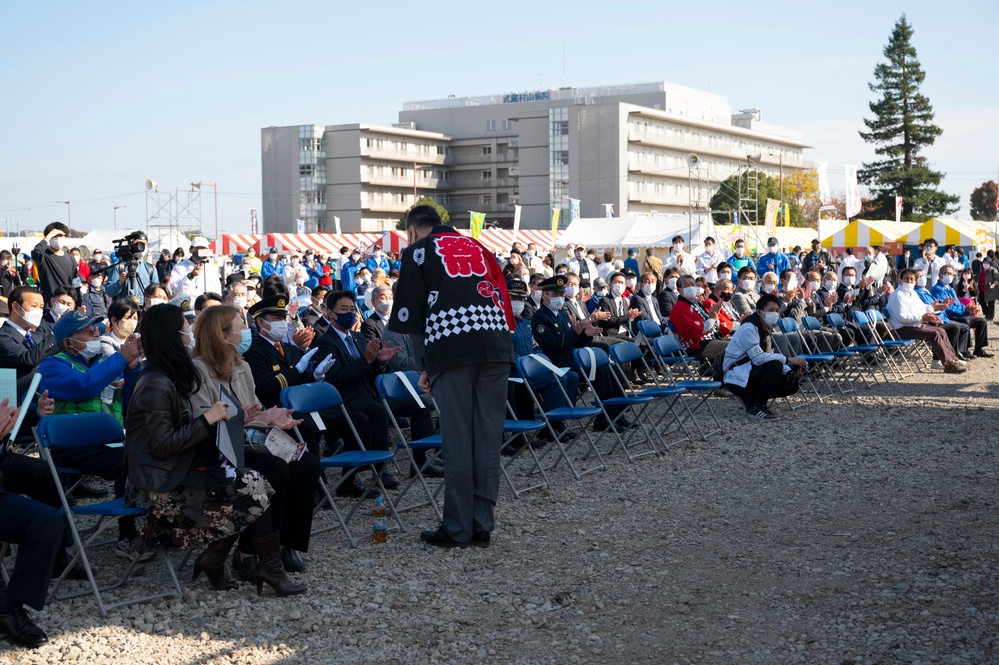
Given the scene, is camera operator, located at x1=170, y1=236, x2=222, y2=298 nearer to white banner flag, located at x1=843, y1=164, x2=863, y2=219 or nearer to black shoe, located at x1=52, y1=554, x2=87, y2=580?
black shoe, located at x1=52, y1=554, x2=87, y2=580

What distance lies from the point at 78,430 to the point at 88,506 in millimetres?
503

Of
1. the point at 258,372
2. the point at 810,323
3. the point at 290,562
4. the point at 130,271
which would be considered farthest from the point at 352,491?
the point at 130,271

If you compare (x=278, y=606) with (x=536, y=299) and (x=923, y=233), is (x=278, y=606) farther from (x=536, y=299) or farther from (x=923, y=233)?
(x=923, y=233)

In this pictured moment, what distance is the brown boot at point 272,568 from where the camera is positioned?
183 inches

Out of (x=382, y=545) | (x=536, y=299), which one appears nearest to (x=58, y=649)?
(x=382, y=545)

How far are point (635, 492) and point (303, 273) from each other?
56.5 feet

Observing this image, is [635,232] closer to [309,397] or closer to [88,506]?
[309,397]

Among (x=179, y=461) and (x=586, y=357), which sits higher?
(x=586, y=357)

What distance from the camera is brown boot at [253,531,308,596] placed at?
464cm

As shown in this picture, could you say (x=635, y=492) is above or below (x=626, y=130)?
below

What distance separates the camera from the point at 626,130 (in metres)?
75.4

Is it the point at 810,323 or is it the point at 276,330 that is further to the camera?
the point at 810,323

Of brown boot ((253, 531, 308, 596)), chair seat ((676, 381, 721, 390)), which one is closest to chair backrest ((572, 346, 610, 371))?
chair seat ((676, 381, 721, 390))

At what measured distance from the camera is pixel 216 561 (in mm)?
4711
